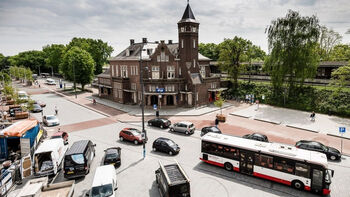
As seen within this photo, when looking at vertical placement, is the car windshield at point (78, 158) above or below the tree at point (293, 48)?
below

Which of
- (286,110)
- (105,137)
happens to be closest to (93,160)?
(105,137)

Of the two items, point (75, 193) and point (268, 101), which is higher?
point (268, 101)

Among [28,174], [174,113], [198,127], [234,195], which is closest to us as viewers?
[234,195]

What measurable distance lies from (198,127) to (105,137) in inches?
485

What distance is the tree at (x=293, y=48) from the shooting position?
127 feet

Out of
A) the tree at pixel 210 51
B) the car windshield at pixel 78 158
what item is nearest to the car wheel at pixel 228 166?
the car windshield at pixel 78 158

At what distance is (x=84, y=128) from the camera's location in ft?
98.9

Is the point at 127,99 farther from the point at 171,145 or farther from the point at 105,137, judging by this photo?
the point at 171,145

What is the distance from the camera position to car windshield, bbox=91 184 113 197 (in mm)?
12992

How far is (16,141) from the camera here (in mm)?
19781

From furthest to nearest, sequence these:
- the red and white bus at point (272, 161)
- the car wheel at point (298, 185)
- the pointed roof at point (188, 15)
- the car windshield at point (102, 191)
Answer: the pointed roof at point (188, 15), the car wheel at point (298, 185), the red and white bus at point (272, 161), the car windshield at point (102, 191)

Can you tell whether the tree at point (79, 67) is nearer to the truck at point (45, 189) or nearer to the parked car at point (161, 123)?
the parked car at point (161, 123)

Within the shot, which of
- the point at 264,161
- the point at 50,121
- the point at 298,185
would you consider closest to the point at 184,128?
the point at 264,161

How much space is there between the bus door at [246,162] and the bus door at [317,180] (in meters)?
3.97
